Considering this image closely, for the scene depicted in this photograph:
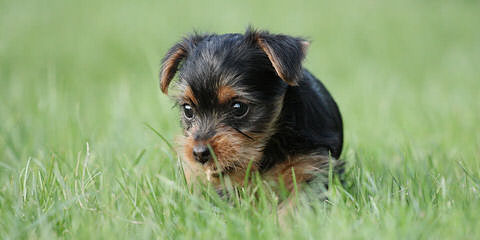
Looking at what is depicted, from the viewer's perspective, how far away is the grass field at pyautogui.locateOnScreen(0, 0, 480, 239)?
285cm

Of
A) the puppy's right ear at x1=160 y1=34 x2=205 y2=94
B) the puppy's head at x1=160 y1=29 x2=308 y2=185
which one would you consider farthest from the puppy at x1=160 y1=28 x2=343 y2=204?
the puppy's right ear at x1=160 y1=34 x2=205 y2=94

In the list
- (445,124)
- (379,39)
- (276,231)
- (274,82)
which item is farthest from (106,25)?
(276,231)

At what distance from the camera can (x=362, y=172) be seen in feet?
11.8

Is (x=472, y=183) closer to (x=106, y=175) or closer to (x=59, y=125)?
(x=106, y=175)

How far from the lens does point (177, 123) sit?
5.66 metres

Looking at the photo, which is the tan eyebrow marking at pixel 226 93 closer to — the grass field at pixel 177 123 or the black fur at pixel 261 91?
the black fur at pixel 261 91

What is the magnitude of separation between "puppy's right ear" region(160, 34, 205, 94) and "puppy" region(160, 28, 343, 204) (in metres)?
0.20

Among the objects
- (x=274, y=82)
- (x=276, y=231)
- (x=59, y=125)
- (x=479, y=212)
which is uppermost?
(x=274, y=82)

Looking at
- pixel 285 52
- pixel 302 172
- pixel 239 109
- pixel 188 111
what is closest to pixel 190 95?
pixel 188 111

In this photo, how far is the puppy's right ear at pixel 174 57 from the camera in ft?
13.1

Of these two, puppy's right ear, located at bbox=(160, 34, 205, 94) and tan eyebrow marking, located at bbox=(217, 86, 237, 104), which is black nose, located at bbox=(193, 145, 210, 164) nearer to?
tan eyebrow marking, located at bbox=(217, 86, 237, 104)

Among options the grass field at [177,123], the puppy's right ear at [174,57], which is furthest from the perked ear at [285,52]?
the grass field at [177,123]

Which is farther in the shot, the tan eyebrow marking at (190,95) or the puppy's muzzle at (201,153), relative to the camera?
the tan eyebrow marking at (190,95)

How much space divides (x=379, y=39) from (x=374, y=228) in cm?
908
